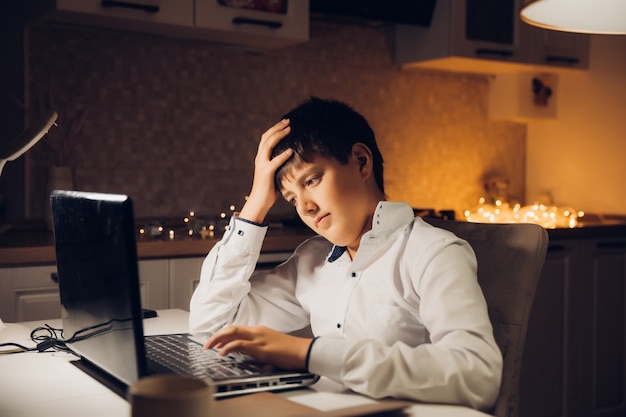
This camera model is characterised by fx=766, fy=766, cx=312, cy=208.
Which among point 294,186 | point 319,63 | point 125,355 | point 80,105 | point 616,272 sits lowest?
point 616,272

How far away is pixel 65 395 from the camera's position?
3.33 ft

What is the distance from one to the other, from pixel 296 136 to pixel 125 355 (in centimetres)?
59

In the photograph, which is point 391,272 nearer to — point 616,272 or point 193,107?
point 193,107

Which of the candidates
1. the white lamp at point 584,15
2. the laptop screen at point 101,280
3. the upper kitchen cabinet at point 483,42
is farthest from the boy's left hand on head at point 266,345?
the upper kitchen cabinet at point 483,42

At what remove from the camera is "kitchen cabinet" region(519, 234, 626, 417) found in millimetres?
2881

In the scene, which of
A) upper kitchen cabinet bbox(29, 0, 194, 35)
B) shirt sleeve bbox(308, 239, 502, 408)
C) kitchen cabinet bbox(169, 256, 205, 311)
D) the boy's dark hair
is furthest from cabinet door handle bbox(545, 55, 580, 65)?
shirt sleeve bbox(308, 239, 502, 408)

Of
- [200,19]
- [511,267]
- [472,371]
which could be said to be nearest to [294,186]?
[511,267]

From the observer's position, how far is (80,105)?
2738 mm

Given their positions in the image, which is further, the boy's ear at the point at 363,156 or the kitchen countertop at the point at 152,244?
the kitchen countertop at the point at 152,244

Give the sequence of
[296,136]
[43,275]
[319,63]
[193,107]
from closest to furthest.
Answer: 1. [296,136]
2. [43,275]
3. [193,107]
4. [319,63]

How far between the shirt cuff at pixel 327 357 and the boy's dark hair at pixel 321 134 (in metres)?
0.45

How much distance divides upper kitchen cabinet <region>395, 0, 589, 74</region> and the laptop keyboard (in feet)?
7.28

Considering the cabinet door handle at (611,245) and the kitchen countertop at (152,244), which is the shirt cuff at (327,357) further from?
the cabinet door handle at (611,245)

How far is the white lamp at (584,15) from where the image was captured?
1402 mm
